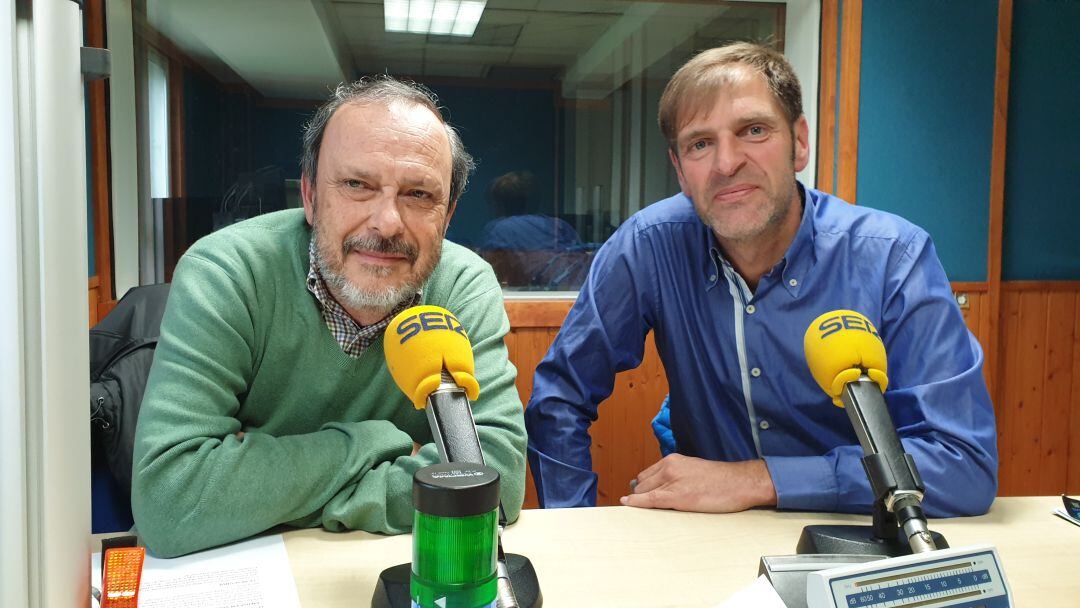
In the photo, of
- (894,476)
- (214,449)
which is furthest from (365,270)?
(894,476)

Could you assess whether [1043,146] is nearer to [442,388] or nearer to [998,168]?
[998,168]

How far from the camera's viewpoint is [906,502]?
2.73ft

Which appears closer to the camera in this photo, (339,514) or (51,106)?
(51,106)

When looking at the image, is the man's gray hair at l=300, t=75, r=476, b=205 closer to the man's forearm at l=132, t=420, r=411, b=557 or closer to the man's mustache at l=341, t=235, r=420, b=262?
the man's mustache at l=341, t=235, r=420, b=262

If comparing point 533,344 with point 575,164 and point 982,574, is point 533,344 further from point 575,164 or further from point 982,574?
point 982,574

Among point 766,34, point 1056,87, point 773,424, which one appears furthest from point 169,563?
point 1056,87

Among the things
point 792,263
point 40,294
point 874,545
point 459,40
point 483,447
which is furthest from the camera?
point 459,40

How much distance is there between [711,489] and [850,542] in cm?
27

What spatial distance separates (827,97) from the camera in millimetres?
2910

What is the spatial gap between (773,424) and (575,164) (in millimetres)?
1718

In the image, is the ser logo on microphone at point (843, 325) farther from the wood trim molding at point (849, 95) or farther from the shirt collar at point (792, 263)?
the wood trim molding at point (849, 95)

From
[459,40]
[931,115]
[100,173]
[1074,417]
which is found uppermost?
→ [459,40]

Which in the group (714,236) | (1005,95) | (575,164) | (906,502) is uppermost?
(1005,95)

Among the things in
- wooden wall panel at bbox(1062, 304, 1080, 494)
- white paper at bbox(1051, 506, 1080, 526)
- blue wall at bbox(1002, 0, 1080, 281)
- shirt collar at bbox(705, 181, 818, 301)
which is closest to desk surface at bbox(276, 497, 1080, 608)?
white paper at bbox(1051, 506, 1080, 526)
